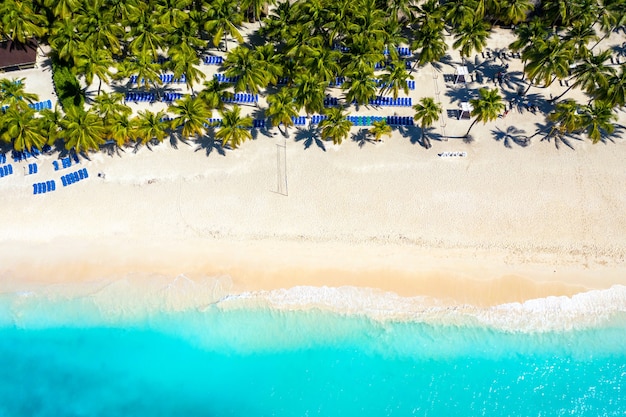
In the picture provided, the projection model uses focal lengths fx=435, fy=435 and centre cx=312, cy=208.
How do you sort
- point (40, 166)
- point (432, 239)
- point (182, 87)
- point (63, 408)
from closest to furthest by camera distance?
point (63, 408), point (432, 239), point (40, 166), point (182, 87)

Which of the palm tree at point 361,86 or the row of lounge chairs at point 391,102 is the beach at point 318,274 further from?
the palm tree at point 361,86

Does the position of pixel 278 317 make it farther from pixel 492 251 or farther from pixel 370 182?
pixel 492 251

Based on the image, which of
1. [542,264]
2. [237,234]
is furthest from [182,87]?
[542,264]

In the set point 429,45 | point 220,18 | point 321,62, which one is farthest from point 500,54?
point 220,18

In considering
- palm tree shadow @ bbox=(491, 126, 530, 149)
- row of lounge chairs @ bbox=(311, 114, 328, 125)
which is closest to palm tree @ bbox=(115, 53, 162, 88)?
row of lounge chairs @ bbox=(311, 114, 328, 125)

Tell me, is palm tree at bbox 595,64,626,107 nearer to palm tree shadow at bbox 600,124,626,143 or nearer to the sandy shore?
palm tree shadow at bbox 600,124,626,143

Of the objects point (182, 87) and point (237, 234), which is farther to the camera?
point (182, 87)

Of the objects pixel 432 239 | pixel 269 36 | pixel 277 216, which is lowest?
pixel 432 239
